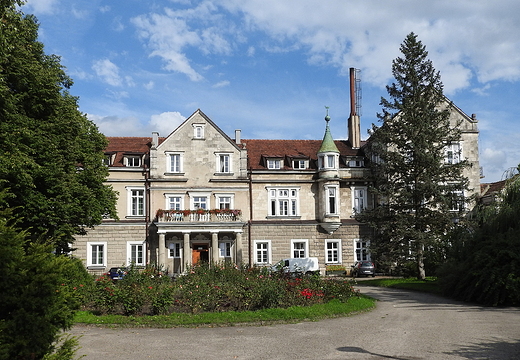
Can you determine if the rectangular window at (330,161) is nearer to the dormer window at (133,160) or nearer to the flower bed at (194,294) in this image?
the dormer window at (133,160)

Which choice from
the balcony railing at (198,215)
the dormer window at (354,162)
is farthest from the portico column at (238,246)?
the dormer window at (354,162)

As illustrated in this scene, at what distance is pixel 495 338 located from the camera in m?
12.7

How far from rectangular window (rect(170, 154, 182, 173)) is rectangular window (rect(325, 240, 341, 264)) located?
541 inches

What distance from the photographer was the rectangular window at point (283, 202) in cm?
4162

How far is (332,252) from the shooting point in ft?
136

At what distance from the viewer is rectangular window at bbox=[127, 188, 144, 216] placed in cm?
3969

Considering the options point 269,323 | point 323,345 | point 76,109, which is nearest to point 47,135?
point 76,109

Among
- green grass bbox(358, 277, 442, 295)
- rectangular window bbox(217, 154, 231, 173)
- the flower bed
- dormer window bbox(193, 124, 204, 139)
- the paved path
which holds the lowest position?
green grass bbox(358, 277, 442, 295)

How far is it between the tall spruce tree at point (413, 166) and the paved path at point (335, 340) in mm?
17282

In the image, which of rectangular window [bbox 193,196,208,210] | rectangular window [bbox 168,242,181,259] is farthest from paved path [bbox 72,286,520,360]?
rectangular window [bbox 193,196,208,210]

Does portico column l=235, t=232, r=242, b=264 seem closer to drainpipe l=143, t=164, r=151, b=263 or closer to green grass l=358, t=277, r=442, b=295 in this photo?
drainpipe l=143, t=164, r=151, b=263

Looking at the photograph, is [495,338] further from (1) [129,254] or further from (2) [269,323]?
(1) [129,254]

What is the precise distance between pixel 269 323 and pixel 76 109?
1891 centimetres

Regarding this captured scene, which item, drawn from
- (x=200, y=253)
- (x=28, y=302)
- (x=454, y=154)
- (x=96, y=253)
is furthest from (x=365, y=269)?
(x=28, y=302)
